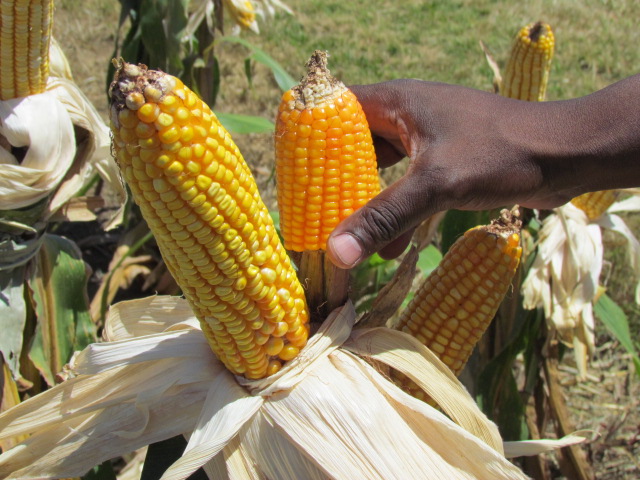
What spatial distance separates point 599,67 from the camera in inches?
237

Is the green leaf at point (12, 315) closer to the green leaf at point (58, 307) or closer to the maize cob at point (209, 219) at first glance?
the green leaf at point (58, 307)

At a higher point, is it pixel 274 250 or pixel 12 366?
pixel 274 250

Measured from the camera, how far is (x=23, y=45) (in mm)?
2105

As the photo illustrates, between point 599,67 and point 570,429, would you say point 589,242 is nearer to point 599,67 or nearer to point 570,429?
point 570,429

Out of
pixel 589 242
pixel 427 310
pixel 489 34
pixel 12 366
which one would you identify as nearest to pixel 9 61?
pixel 12 366

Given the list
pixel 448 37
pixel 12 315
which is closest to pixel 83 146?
pixel 12 315

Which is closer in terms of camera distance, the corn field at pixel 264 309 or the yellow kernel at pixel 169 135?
the yellow kernel at pixel 169 135

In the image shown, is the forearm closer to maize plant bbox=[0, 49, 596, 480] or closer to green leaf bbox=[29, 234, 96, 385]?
maize plant bbox=[0, 49, 596, 480]

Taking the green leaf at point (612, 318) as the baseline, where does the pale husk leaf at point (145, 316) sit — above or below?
above

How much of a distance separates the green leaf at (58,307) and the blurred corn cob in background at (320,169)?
1.42 meters

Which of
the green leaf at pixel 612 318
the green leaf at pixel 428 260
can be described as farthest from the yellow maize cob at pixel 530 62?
the green leaf at pixel 612 318

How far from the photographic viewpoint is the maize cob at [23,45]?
203cm

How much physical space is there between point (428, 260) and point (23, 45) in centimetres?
177

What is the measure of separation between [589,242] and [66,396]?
225 cm
